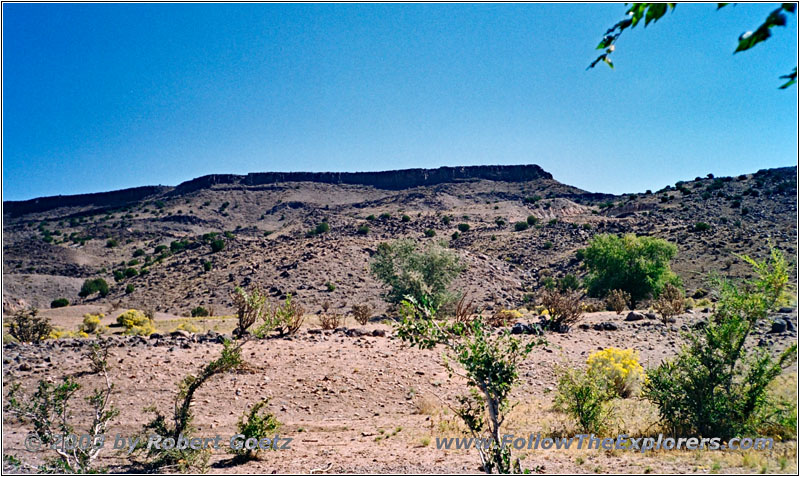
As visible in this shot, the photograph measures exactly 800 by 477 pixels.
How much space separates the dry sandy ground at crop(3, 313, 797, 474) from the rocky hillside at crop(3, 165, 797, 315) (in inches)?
172

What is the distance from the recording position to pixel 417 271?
1048 inches

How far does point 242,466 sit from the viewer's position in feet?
23.3

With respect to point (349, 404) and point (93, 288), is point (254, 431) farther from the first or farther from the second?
point (93, 288)

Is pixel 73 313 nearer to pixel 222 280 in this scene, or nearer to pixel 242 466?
pixel 222 280

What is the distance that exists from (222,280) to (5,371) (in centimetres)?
2852

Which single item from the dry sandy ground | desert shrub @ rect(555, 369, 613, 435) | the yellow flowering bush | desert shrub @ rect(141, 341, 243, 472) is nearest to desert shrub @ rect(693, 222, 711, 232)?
the dry sandy ground

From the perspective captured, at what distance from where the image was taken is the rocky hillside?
37000 mm

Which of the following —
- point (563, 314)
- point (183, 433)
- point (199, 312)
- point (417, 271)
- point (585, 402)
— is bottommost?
A: point (199, 312)

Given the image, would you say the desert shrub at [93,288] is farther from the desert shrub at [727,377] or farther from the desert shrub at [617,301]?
the desert shrub at [727,377]

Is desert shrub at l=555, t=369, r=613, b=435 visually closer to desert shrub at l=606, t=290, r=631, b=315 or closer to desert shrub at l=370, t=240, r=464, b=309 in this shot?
desert shrub at l=606, t=290, r=631, b=315

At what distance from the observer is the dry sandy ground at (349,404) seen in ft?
22.2

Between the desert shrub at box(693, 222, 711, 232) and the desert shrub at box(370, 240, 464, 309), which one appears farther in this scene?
the desert shrub at box(693, 222, 711, 232)

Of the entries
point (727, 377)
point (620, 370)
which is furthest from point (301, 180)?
point (727, 377)

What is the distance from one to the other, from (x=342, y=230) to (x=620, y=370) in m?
49.5
